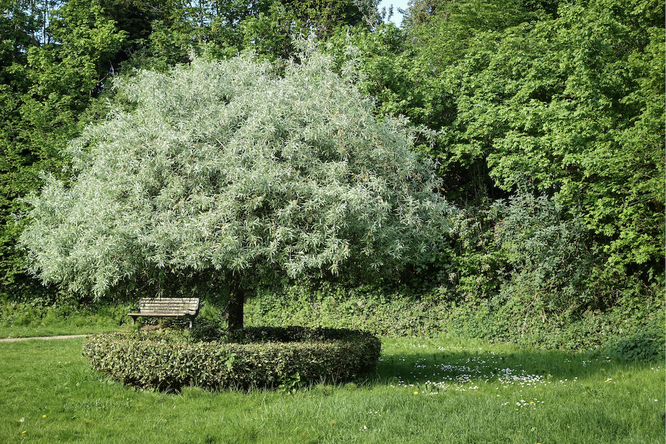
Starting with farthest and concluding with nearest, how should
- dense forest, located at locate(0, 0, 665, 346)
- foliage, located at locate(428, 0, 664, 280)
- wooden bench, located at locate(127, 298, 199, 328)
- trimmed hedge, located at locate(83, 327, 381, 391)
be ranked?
1. wooden bench, located at locate(127, 298, 199, 328)
2. dense forest, located at locate(0, 0, 665, 346)
3. foliage, located at locate(428, 0, 664, 280)
4. trimmed hedge, located at locate(83, 327, 381, 391)

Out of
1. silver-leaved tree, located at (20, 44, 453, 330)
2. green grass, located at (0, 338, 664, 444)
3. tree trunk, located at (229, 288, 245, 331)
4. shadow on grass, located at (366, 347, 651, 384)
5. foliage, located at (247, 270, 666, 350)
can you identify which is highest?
silver-leaved tree, located at (20, 44, 453, 330)

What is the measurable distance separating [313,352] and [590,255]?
7877 mm

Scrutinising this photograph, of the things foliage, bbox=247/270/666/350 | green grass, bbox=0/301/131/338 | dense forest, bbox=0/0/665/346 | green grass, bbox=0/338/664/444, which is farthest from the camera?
green grass, bbox=0/301/131/338

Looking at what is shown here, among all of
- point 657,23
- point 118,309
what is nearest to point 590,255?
point 657,23

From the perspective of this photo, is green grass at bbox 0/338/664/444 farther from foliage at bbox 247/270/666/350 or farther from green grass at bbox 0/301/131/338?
green grass at bbox 0/301/131/338

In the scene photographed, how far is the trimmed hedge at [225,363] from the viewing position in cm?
758

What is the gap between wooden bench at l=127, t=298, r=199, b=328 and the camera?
15633 mm

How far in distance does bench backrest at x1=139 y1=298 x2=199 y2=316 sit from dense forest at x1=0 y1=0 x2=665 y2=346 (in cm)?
489

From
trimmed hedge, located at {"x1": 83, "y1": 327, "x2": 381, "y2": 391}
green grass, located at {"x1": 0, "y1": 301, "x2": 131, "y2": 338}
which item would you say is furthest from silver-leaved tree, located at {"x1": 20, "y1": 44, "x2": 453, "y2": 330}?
green grass, located at {"x1": 0, "y1": 301, "x2": 131, "y2": 338}

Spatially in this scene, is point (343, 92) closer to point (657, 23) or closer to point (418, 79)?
point (657, 23)

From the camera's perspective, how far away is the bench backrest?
15984mm

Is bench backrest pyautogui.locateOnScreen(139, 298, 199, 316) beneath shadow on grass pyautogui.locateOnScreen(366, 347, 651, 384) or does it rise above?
above

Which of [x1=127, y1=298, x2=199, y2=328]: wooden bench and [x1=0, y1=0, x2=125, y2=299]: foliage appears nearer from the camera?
[x1=127, y1=298, x2=199, y2=328]: wooden bench

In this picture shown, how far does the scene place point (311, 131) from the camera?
806 centimetres
